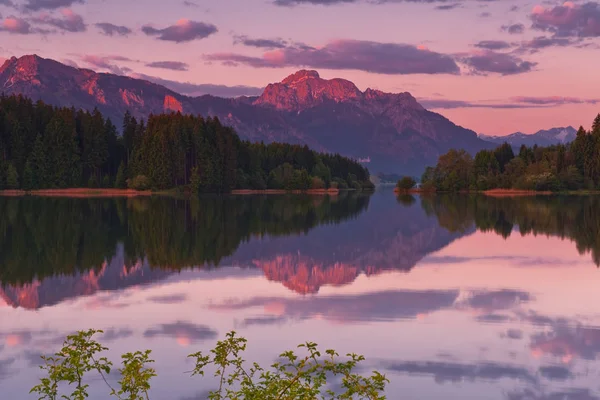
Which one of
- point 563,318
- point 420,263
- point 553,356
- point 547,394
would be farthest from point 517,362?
point 420,263

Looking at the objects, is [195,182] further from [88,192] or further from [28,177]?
[28,177]

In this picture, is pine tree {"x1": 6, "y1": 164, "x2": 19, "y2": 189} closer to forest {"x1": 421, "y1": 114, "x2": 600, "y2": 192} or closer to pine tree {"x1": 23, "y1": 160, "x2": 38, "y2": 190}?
pine tree {"x1": 23, "y1": 160, "x2": 38, "y2": 190}

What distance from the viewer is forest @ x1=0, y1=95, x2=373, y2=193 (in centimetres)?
15588

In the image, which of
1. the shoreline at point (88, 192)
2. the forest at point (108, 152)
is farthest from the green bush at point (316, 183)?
the shoreline at point (88, 192)

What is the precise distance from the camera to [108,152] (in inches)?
6614

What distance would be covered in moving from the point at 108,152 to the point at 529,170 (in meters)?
104

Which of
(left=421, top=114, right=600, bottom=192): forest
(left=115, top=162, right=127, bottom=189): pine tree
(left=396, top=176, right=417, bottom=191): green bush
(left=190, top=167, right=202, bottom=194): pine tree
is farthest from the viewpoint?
(left=396, top=176, right=417, bottom=191): green bush

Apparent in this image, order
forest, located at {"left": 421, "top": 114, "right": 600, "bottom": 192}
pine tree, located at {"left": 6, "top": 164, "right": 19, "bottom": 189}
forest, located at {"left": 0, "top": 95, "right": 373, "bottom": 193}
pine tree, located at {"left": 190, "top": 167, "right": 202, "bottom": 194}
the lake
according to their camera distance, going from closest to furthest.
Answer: the lake
pine tree, located at {"left": 6, "top": 164, "right": 19, "bottom": 189}
forest, located at {"left": 0, "top": 95, "right": 373, "bottom": 193}
pine tree, located at {"left": 190, "top": 167, "right": 202, "bottom": 194}
forest, located at {"left": 421, "top": 114, "right": 600, "bottom": 192}

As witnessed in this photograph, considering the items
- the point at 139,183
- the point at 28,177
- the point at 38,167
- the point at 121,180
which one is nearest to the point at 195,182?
the point at 139,183

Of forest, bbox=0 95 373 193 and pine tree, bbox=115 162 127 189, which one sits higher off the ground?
forest, bbox=0 95 373 193

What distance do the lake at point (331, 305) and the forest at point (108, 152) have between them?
117m

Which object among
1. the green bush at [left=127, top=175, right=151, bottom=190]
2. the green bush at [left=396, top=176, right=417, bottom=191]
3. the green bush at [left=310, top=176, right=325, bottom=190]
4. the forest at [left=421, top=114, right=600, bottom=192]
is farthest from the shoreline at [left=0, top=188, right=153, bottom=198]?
the forest at [left=421, top=114, right=600, bottom=192]

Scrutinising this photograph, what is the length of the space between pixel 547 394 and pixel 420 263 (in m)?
19.8

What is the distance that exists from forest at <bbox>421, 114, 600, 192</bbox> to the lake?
133921mm
